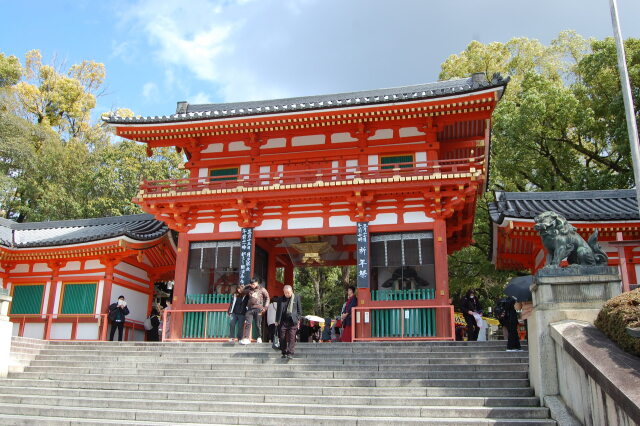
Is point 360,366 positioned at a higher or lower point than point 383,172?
lower

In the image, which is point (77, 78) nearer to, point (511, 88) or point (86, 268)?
point (86, 268)

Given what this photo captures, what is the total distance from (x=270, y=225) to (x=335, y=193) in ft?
7.54

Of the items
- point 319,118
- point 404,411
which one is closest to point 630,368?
point 404,411

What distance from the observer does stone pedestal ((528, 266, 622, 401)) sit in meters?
7.31

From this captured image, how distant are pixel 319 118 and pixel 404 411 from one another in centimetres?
994

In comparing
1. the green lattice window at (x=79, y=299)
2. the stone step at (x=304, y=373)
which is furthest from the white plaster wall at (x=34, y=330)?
the stone step at (x=304, y=373)

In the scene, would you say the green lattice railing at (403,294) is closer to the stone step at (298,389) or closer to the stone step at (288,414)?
the stone step at (298,389)

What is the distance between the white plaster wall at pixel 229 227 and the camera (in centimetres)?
1634

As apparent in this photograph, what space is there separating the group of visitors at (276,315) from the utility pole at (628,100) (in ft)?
23.0

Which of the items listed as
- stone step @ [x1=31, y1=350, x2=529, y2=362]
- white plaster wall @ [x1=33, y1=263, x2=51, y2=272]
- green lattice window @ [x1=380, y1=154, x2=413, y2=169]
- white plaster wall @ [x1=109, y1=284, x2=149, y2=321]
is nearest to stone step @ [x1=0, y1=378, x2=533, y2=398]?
stone step @ [x1=31, y1=350, x2=529, y2=362]

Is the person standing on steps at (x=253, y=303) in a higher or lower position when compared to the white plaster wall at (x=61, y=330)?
higher

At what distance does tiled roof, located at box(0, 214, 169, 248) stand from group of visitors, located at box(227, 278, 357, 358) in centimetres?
582

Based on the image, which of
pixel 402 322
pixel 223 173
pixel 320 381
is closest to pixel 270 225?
pixel 223 173

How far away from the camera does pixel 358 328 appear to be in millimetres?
14281
